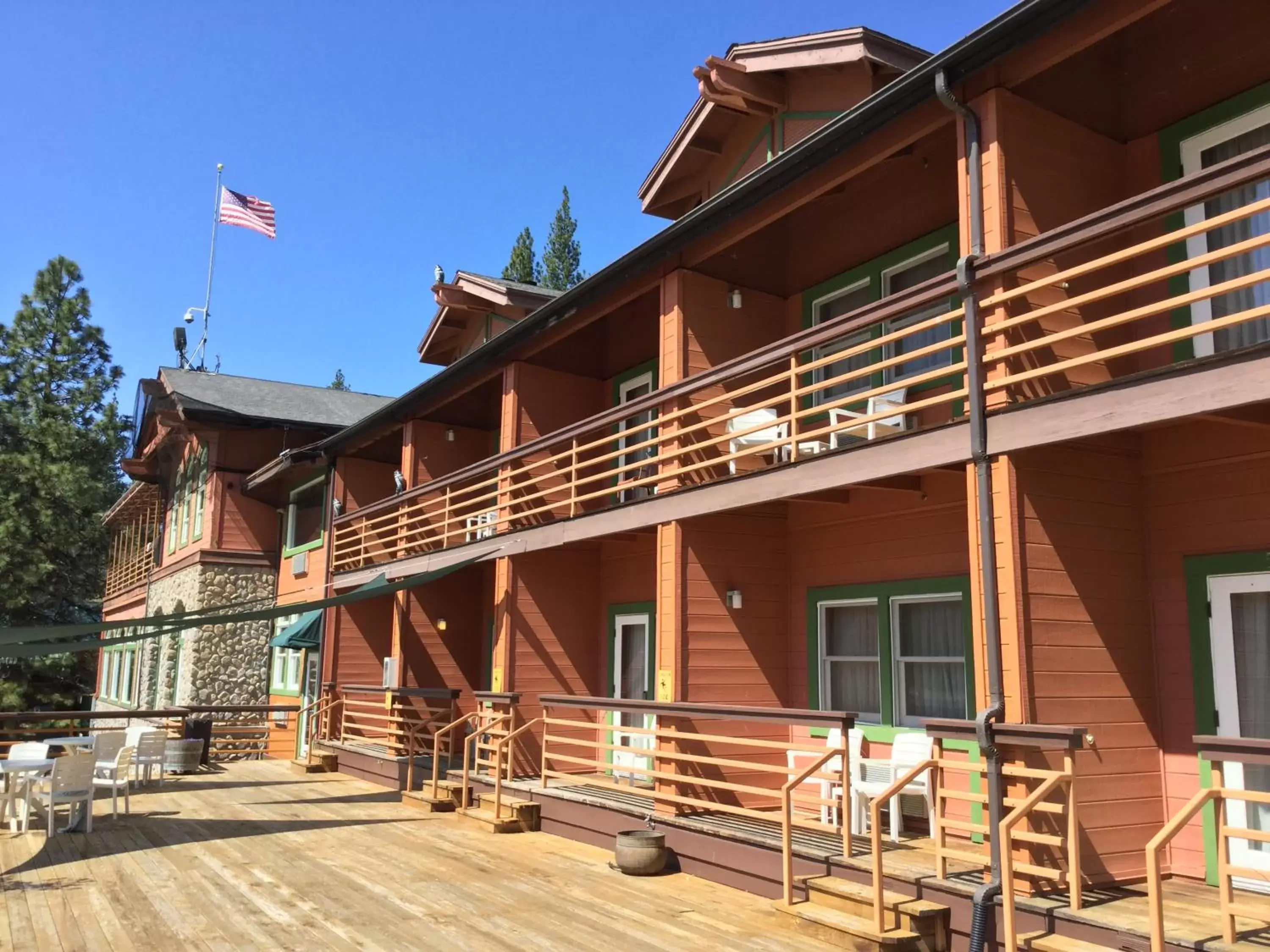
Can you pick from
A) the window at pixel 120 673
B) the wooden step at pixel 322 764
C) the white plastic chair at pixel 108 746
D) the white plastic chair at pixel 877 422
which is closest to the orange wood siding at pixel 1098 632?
the white plastic chair at pixel 877 422

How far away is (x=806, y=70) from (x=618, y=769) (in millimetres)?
8526

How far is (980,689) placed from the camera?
654 centimetres

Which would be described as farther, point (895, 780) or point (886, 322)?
point (886, 322)

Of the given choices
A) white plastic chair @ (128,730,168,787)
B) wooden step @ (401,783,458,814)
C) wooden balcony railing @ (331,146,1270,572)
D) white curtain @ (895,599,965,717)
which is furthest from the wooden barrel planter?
white plastic chair @ (128,730,168,787)

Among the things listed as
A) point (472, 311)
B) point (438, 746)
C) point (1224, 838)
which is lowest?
point (438, 746)

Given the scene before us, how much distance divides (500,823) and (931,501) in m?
5.78

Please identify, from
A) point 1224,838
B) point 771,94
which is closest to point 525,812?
point 1224,838

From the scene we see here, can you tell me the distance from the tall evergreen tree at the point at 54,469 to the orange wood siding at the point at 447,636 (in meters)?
23.0

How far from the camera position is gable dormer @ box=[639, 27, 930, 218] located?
11477mm

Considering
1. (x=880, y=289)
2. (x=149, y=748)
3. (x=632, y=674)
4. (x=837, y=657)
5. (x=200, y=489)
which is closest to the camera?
(x=837, y=657)

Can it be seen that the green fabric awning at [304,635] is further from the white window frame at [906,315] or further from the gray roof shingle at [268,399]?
the white window frame at [906,315]

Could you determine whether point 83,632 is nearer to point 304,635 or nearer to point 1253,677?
point 1253,677

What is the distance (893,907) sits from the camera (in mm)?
6246

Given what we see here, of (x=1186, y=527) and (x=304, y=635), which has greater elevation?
(x=1186, y=527)
